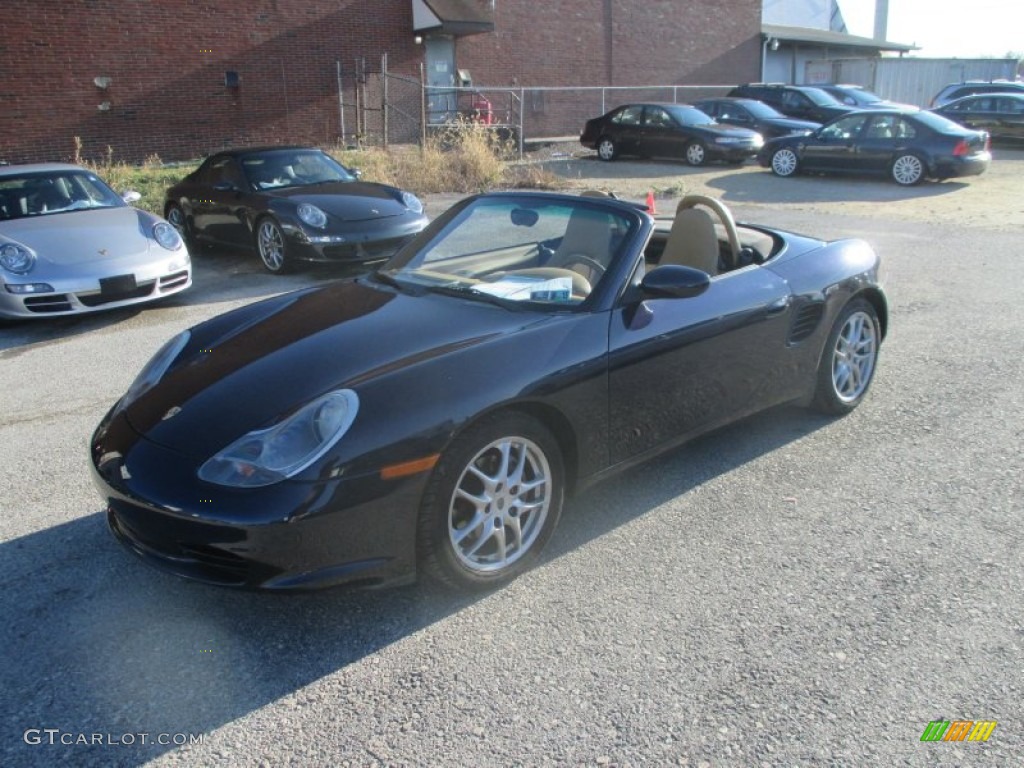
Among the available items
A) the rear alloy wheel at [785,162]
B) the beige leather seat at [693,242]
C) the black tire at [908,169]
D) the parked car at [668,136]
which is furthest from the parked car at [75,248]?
the parked car at [668,136]

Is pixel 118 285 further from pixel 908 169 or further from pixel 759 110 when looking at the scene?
pixel 759 110

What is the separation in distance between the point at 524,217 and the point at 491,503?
5.63ft

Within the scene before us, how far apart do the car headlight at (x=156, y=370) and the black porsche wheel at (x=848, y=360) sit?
10.6 ft

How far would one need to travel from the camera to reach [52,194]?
876 cm

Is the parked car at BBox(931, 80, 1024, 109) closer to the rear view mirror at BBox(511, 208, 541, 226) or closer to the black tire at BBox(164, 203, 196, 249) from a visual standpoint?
the black tire at BBox(164, 203, 196, 249)

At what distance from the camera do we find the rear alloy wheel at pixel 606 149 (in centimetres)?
2053

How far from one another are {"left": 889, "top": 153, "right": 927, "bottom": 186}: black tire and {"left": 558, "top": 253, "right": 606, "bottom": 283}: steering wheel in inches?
544

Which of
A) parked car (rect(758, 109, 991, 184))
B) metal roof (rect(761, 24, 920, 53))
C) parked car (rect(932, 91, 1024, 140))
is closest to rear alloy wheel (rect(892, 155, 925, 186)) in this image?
parked car (rect(758, 109, 991, 184))

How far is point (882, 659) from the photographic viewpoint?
2.89 metres

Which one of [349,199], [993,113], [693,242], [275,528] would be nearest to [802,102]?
[993,113]

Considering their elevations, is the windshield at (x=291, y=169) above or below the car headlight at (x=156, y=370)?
above

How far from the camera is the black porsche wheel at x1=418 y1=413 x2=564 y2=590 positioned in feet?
10.1

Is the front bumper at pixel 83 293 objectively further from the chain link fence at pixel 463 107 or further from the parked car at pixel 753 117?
the parked car at pixel 753 117

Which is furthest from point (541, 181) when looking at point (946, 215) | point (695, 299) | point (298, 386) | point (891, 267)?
point (298, 386)
